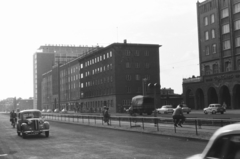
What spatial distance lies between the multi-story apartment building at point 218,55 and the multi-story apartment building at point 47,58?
108 m

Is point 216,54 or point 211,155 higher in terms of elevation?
point 216,54

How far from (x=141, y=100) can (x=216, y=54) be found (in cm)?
1849

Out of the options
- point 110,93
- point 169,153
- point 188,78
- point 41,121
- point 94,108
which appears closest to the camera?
point 169,153

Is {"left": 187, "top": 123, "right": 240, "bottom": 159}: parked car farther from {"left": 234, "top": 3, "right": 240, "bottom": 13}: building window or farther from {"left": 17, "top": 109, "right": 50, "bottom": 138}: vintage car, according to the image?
{"left": 234, "top": 3, "right": 240, "bottom": 13}: building window

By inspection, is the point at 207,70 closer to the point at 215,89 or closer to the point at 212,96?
the point at 212,96

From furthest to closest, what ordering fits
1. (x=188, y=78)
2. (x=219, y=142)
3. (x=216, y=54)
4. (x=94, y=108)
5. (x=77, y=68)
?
(x=77, y=68) < (x=94, y=108) < (x=188, y=78) < (x=216, y=54) < (x=219, y=142)

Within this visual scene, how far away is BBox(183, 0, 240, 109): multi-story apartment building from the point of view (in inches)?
2248

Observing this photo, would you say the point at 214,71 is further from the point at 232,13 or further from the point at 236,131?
the point at 236,131

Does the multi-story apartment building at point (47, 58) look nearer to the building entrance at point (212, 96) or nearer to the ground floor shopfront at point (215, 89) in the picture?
the ground floor shopfront at point (215, 89)

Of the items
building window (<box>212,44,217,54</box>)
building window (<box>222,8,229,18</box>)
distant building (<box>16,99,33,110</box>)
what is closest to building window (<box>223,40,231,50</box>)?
building window (<box>212,44,217,54</box>)

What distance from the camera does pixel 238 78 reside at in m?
53.4

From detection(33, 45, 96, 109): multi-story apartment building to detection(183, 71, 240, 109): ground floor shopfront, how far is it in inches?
4309

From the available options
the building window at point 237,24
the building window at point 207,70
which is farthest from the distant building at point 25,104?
the building window at point 237,24

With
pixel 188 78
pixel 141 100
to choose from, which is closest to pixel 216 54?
pixel 188 78
